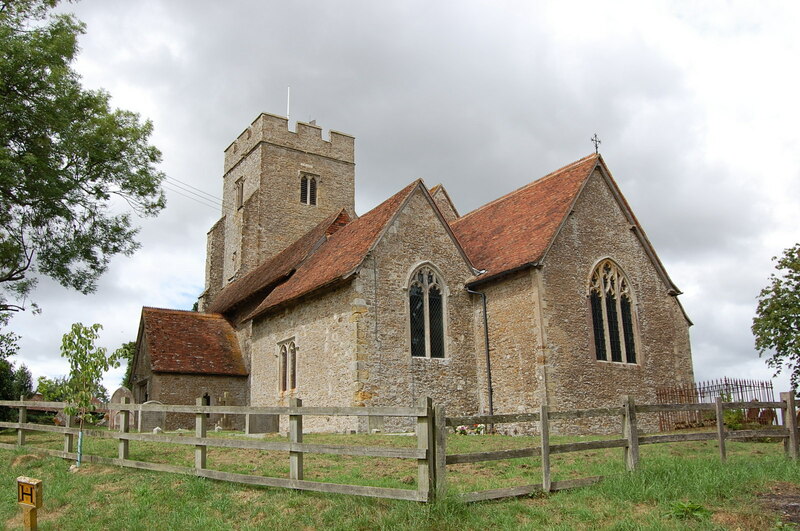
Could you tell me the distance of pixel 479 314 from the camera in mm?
20578

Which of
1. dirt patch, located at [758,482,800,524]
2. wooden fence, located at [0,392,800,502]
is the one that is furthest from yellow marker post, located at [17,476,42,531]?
dirt patch, located at [758,482,800,524]

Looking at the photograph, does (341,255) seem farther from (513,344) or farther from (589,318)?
(589,318)

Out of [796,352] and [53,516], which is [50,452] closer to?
[53,516]

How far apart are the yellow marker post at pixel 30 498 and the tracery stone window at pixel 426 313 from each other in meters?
12.0

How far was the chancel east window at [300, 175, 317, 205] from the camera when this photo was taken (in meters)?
38.6

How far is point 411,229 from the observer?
2016 centimetres

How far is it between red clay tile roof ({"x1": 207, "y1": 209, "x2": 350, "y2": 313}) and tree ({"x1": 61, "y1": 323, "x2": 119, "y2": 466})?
12.8 m

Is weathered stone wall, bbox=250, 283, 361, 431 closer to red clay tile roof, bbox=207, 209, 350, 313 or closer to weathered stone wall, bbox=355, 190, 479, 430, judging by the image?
weathered stone wall, bbox=355, 190, 479, 430

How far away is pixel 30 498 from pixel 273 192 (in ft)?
98.6

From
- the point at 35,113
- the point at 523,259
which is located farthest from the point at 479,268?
the point at 35,113

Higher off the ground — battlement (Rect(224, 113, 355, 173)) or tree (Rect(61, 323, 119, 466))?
battlement (Rect(224, 113, 355, 173))

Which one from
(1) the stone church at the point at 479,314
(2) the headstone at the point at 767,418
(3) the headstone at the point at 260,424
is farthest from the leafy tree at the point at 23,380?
(2) the headstone at the point at 767,418

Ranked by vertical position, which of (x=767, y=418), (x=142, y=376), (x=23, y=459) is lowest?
(x=23, y=459)

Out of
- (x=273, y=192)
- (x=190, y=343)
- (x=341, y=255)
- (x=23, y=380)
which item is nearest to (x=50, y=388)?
(x=341, y=255)
